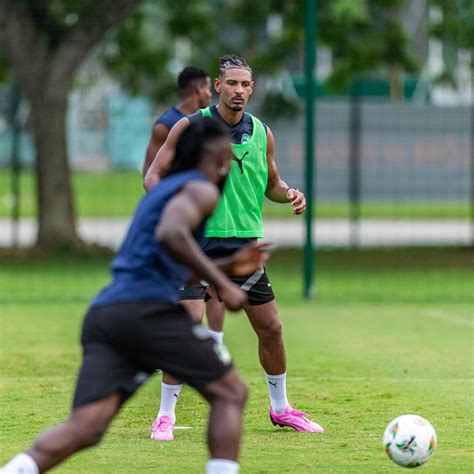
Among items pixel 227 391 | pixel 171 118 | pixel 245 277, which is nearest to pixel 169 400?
pixel 245 277

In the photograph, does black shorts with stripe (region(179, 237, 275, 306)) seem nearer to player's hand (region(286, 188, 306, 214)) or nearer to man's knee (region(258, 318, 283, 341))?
man's knee (region(258, 318, 283, 341))

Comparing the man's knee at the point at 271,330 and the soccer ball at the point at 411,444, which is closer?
the soccer ball at the point at 411,444

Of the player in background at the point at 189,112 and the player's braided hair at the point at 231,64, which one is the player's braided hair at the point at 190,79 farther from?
the player's braided hair at the point at 231,64

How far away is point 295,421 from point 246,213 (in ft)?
4.50

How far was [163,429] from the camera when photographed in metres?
8.32

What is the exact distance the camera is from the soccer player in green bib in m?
8.40

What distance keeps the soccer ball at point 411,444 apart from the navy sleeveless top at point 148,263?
1630 mm

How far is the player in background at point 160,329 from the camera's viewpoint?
19.4 feet

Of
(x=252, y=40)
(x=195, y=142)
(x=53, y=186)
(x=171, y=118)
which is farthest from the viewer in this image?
(x=252, y=40)

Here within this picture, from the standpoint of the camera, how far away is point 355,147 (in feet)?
83.1

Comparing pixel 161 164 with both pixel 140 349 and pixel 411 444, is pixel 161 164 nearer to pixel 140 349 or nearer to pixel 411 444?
pixel 411 444

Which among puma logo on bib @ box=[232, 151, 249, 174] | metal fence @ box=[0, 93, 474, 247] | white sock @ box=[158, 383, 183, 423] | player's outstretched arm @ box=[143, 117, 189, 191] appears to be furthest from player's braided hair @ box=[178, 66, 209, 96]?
metal fence @ box=[0, 93, 474, 247]

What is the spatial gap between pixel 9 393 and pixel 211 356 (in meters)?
4.46

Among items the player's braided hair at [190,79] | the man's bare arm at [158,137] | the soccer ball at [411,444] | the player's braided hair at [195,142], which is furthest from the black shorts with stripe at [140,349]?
the player's braided hair at [190,79]
